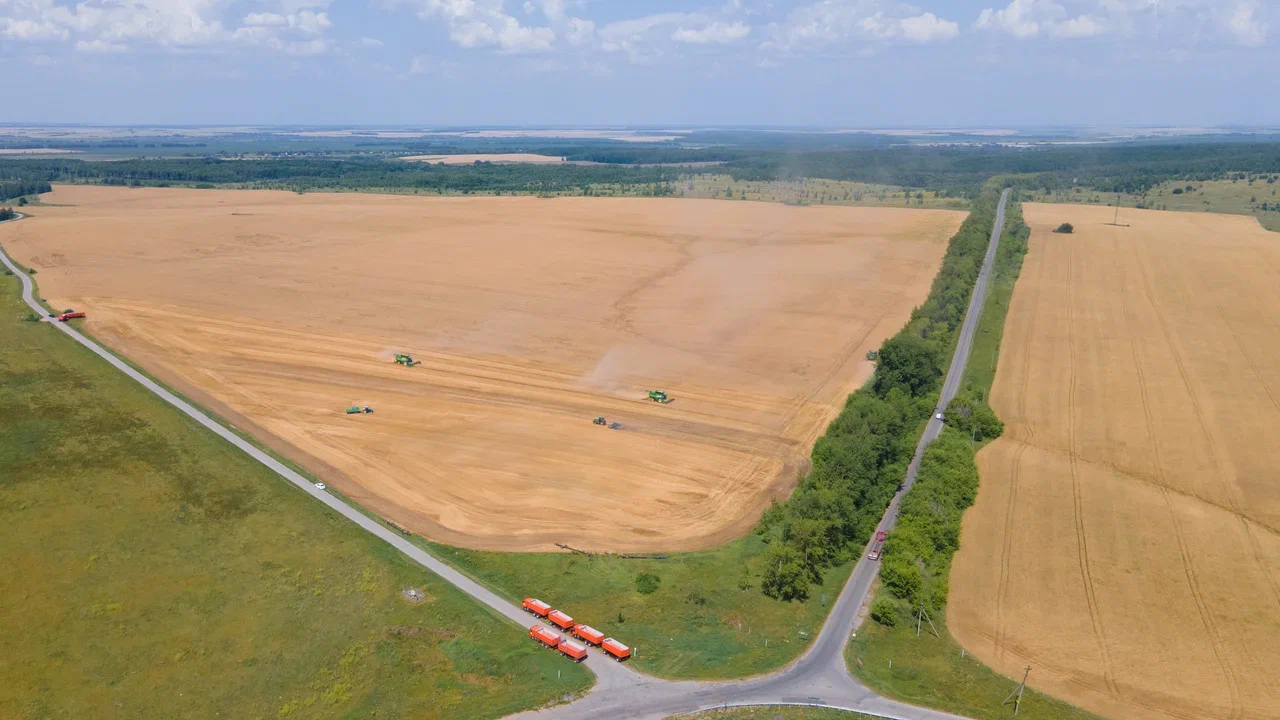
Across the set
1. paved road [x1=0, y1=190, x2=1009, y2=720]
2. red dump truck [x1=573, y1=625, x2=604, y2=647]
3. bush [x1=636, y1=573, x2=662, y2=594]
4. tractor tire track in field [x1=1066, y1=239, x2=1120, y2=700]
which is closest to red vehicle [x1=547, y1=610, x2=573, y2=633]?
red dump truck [x1=573, y1=625, x2=604, y2=647]

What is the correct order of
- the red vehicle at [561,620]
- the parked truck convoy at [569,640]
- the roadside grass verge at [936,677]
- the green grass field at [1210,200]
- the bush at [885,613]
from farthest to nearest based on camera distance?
the green grass field at [1210,200]
the bush at [885,613]
the red vehicle at [561,620]
the parked truck convoy at [569,640]
the roadside grass verge at [936,677]

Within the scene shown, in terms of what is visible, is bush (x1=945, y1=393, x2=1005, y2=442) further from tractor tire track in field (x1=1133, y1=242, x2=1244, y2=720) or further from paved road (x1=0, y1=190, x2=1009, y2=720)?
paved road (x1=0, y1=190, x2=1009, y2=720)

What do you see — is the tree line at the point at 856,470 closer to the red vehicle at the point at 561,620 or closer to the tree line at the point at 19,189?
the red vehicle at the point at 561,620

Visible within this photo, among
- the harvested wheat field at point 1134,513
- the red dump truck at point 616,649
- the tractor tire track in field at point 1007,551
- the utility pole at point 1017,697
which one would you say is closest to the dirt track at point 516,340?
the red dump truck at point 616,649

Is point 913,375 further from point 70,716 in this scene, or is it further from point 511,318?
point 70,716

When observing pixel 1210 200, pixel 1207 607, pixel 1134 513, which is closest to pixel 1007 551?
pixel 1207 607

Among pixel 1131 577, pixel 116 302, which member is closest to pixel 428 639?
pixel 1131 577

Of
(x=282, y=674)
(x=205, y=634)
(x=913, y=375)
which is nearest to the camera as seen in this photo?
(x=282, y=674)
